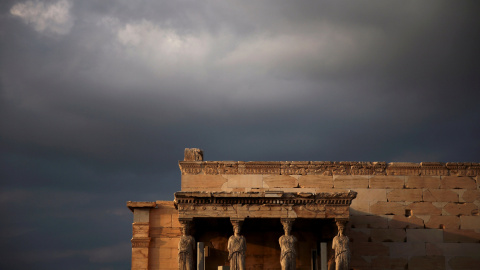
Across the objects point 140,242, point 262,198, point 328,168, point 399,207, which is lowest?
point 140,242

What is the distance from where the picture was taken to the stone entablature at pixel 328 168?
22.6 metres

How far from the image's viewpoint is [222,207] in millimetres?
19844

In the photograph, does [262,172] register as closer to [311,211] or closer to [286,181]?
[286,181]

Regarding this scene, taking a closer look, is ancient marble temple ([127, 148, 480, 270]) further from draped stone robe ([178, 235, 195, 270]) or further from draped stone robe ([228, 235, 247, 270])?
draped stone robe ([178, 235, 195, 270])

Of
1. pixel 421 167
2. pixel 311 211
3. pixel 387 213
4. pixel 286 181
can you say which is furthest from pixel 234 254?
pixel 421 167

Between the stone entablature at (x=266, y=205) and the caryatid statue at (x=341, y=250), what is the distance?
424 mm

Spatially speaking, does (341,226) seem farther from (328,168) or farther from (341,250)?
(328,168)

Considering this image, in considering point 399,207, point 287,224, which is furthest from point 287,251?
point 399,207

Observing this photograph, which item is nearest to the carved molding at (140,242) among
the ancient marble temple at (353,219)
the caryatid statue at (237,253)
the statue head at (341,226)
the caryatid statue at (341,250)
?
the ancient marble temple at (353,219)

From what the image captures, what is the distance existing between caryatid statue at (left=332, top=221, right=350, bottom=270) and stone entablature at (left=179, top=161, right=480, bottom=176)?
3.28m

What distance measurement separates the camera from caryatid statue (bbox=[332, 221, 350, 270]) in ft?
64.5

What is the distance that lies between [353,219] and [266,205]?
408cm

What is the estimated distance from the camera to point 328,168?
2283 cm

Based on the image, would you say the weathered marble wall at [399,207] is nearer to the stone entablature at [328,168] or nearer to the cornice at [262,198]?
the stone entablature at [328,168]
